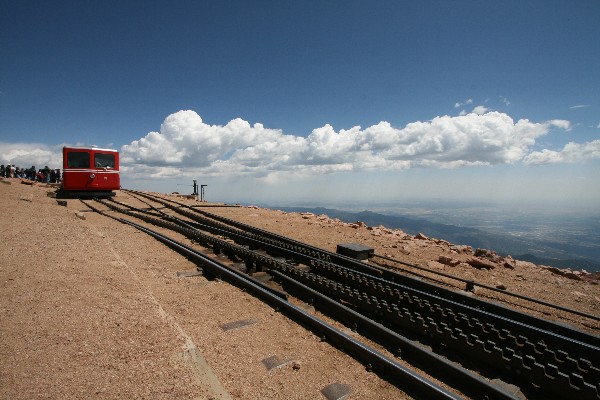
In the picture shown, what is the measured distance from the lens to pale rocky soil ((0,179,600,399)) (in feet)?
9.64

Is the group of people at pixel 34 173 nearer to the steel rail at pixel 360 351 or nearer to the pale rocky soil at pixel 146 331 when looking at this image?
the pale rocky soil at pixel 146 331

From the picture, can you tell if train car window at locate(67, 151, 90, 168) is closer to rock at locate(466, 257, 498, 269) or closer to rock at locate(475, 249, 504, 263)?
A: rock at locate(466, 257, 498, 269)

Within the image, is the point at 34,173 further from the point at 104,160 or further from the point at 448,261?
the point at 448,261

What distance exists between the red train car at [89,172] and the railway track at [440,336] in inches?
583

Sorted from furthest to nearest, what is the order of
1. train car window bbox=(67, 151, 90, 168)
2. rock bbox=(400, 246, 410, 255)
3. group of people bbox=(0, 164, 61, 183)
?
group of people bbox=(0, 164, 61, 183)
train car window bbox=(67, 151, 90, 168)
rock bbox=(400, 246, 410, 255)

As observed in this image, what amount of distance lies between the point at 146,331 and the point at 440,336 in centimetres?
406

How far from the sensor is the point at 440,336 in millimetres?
4250

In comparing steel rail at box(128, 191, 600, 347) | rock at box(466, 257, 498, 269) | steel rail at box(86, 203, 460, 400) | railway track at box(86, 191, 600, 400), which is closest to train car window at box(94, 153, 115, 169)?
railway track at box(86, 191, 600, 400)

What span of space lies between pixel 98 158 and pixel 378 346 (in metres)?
19.7

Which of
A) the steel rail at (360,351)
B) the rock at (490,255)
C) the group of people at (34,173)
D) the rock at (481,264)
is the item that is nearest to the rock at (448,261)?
the rock at (481,264)

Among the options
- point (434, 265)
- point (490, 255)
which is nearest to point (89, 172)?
point (434, 265)

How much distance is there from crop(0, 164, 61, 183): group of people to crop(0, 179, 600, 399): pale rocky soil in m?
28.7

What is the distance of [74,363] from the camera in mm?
3082

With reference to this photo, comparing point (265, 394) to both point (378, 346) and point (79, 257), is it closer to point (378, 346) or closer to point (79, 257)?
point (378, 346)
